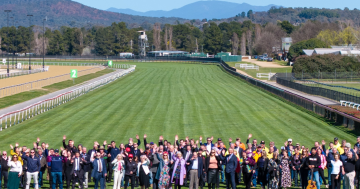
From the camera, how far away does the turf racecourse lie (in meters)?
24.3

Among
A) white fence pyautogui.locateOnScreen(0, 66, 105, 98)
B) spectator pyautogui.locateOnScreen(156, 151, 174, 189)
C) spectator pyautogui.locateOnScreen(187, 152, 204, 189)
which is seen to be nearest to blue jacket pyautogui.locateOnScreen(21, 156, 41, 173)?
spectator pyautogui.locateOnScreen(156, 151, 174, 189)

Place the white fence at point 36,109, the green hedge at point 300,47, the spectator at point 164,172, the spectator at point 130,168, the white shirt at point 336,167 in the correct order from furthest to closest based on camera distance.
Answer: the green hedge at point 300,47 < the white fence at point 36,109 < the spectator at point 130,168 < the white shirt at point 336,167 < the spectator at point 164,172

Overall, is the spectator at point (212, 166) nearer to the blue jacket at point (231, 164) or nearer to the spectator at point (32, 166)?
the blue jacket at point (231, 164)

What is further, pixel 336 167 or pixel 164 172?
pixel 336 167

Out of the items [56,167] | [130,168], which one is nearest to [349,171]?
[130,168]

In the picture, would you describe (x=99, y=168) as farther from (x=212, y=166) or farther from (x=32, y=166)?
(x=212, y=166)

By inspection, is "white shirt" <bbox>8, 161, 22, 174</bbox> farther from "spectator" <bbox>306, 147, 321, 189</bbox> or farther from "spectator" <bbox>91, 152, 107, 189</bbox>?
"spectator" <bbox>306, 147, 321, 189</bbox>

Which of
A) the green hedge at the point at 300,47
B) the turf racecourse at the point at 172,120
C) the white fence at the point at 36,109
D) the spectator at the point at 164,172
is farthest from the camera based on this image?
the green hedge at the point at 300,47

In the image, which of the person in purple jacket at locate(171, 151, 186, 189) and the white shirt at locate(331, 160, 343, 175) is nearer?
the person in purple jacket at locate(171, 151, 186, 189)

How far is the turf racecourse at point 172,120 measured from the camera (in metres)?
24.3

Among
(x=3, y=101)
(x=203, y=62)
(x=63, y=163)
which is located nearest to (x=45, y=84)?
(x=3, y=101)

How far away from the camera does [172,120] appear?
2928 centimetres

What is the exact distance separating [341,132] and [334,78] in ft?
137

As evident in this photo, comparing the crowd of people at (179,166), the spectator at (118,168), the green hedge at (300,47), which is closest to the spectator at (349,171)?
the crowd of people at (179,166)
